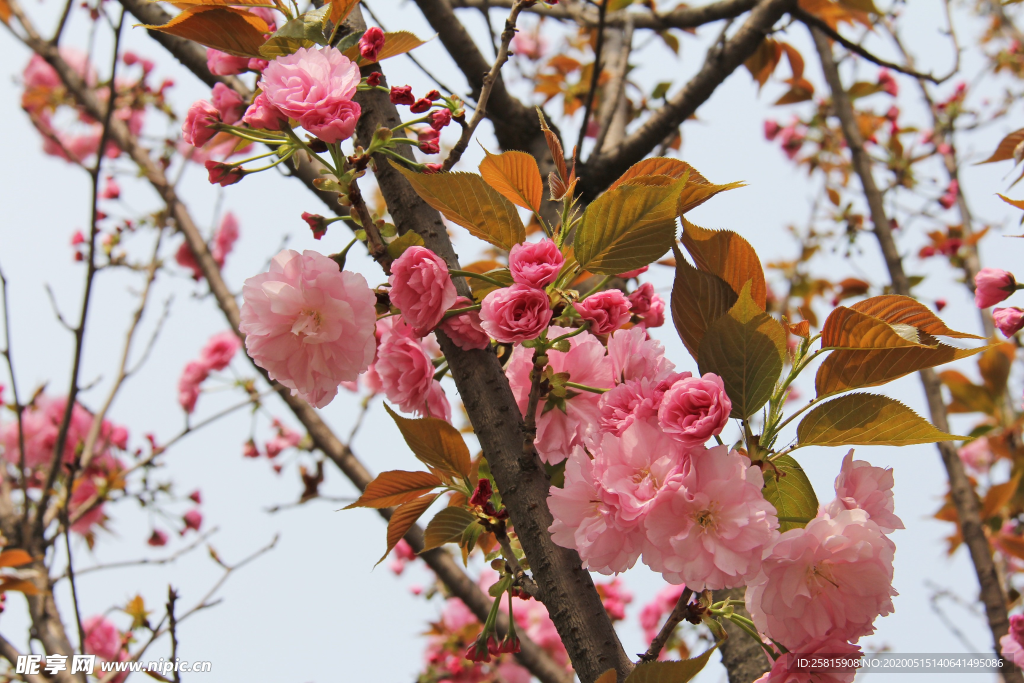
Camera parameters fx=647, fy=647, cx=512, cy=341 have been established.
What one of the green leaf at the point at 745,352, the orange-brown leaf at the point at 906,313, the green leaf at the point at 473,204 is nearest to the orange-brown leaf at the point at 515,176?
the green leaf at the point at 473,204

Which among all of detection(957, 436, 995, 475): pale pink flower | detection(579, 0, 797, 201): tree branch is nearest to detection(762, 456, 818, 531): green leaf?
detection(579, 0, 797, 201): tree branch

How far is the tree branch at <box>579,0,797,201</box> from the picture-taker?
5.08 feet

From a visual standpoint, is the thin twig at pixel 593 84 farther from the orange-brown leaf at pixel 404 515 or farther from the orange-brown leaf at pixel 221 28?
the orange-brown leaf at pixel 404 515

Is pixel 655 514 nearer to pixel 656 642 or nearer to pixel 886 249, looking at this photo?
pixel 656 642

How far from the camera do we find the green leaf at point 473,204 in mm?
650

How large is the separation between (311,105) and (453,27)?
826mm

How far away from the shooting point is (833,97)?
2240mm

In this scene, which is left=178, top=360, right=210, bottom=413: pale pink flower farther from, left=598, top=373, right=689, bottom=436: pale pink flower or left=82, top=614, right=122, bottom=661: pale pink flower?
left=598, top=373, right=689, bottom=436: pale pink flower

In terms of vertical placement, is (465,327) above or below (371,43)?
below

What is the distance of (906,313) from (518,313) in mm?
382

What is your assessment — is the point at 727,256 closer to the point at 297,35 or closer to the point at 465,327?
the point at 465,327

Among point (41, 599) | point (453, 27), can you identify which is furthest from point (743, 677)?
point (41, 599)

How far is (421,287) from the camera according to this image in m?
0.66

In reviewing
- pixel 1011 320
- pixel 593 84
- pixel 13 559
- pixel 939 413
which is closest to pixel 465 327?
pixel 1011 320
